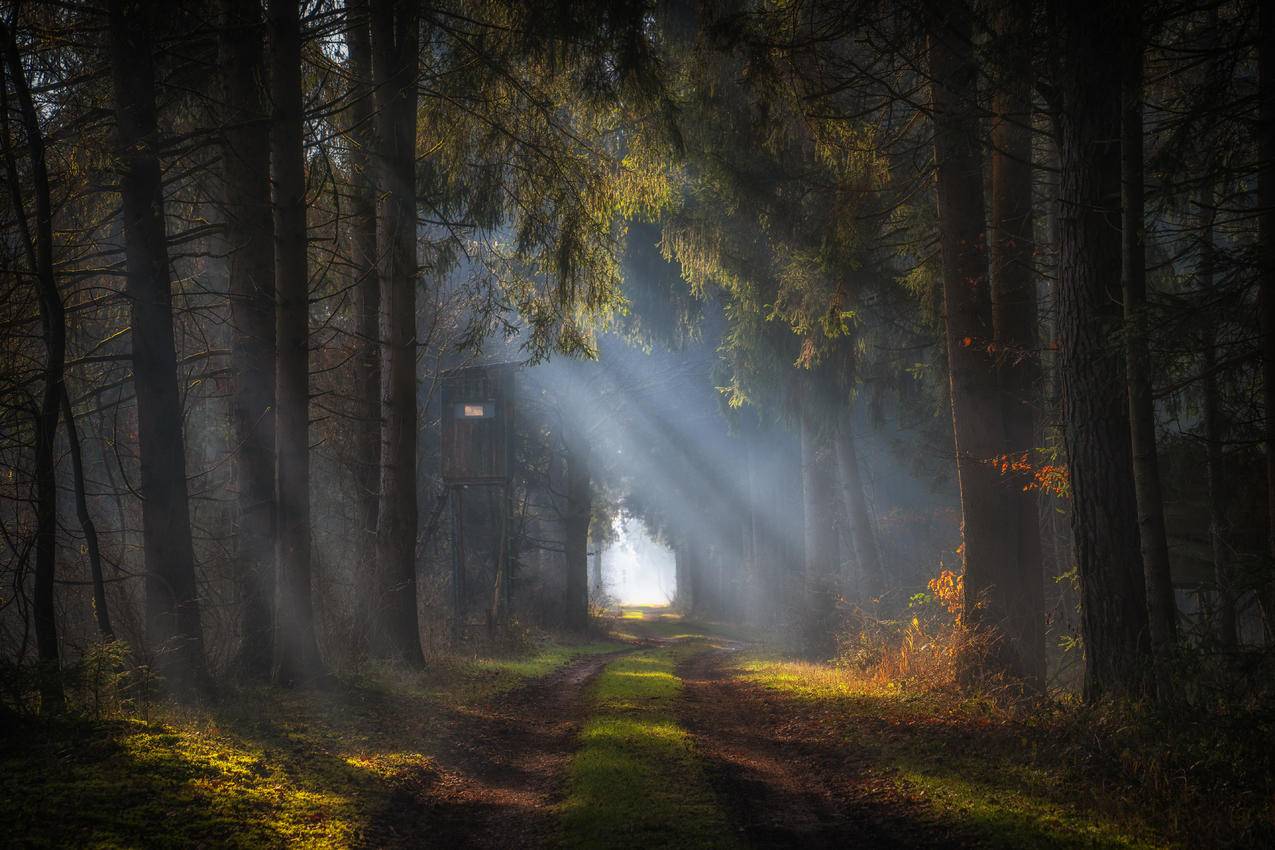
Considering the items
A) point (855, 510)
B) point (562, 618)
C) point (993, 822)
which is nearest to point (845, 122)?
point (993, 822)

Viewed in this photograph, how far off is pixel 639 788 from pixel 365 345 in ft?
31.2

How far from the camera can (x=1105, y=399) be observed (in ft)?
25.1

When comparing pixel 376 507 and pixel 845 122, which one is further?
pixel 376 507

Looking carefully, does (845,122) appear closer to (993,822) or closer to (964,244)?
(964,244)

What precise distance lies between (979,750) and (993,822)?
1920mm

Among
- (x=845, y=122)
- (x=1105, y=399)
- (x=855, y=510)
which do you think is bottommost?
(x=855, y=510)

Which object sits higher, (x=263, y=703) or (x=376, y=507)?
(x=376, y=507)

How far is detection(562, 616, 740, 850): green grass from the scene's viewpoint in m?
5.11

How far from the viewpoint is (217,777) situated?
5605mm

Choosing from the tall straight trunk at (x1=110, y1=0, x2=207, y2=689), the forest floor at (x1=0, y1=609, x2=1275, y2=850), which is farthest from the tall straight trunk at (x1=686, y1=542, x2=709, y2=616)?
the tall straight trunk at (x1=110, y1=0, x2=207, y2=689)

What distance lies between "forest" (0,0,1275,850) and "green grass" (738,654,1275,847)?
46 mm

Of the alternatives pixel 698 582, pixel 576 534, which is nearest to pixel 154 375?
pixel 576 534

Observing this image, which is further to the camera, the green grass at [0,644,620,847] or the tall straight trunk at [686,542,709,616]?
the tall straight trunk at [686,542,709,616]

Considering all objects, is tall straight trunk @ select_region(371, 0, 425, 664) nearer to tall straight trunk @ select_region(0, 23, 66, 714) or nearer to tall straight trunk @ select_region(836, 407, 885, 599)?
tall straight trunk @ select_region(0, 23, 66, 714)
